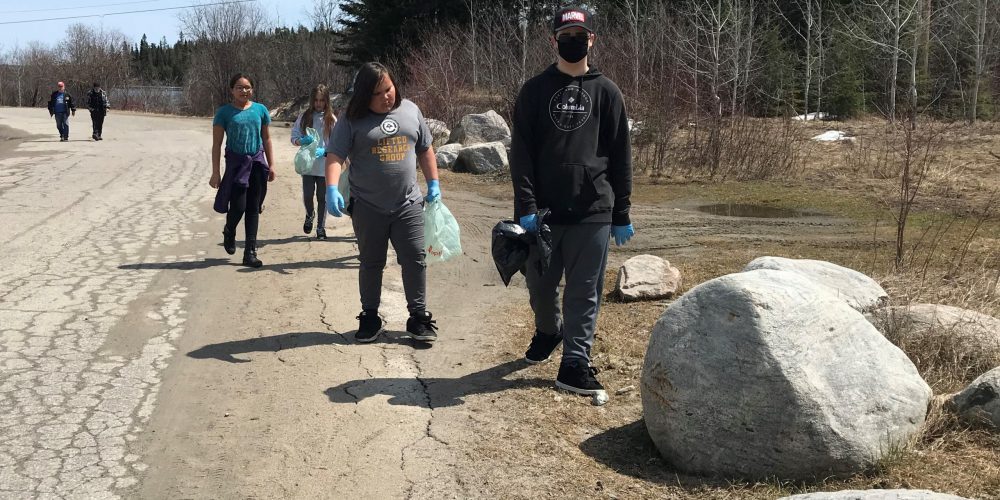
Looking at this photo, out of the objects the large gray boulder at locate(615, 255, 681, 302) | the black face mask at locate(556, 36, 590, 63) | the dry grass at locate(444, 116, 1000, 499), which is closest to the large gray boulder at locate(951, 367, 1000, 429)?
the dry grass at locate(444, 116, 1000, 499)

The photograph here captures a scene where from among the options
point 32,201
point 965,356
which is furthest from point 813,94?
point 965,356

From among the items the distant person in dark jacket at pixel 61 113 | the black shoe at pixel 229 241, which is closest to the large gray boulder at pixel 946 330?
the black shoe at pixel 229 241

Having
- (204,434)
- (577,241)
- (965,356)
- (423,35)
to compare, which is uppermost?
(423,35)

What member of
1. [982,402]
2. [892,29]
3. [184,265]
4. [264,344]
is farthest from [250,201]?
[892,29]

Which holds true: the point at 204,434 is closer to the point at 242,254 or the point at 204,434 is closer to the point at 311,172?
the point at 242,254

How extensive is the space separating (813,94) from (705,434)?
38.8m

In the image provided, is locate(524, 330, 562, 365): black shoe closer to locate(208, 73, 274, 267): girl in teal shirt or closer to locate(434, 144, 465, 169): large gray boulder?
locate(208, 73, 274, 267): girl in teal shirt

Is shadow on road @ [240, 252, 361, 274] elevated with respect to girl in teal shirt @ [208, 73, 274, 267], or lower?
lower

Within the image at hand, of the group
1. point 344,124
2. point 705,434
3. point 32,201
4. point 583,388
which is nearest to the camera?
point 705,434

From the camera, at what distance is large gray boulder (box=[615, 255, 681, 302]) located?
735 cm

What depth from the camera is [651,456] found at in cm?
445

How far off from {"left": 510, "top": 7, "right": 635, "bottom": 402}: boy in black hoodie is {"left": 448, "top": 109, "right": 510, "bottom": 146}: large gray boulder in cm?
1498

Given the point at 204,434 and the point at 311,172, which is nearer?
the point at 204,434

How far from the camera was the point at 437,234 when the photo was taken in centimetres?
623
